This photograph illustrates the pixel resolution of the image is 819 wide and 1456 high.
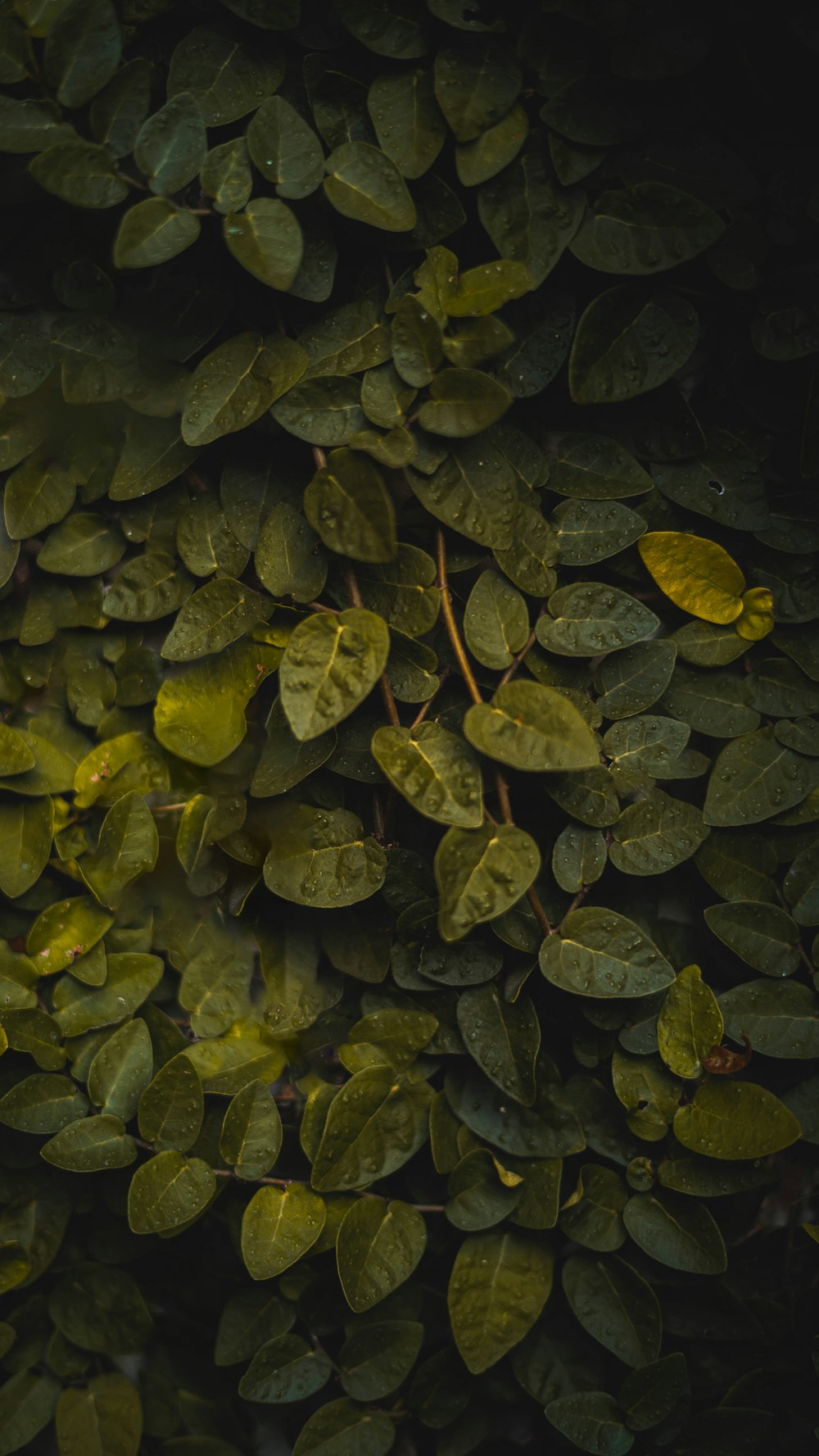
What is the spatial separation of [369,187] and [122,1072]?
949mm

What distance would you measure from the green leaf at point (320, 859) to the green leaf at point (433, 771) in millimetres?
106

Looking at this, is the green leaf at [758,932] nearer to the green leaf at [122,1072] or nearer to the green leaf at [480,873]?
the green leaf at [480,873]

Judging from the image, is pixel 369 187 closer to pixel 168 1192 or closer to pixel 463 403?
pixel 463 403

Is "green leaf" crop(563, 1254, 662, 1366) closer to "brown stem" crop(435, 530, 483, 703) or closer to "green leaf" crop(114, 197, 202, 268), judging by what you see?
"brown stem" crop(435, 530, 483, 703)

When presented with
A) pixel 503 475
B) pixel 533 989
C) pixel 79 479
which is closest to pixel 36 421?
pixel 79 479

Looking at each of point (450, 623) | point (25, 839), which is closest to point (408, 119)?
point (450, 623)

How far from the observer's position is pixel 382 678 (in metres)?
1.00

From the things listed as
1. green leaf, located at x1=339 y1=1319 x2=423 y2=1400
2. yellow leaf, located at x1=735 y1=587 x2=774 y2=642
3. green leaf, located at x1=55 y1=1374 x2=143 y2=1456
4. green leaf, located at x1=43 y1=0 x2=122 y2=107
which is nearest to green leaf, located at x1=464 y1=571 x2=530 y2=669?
yellow leaf, located at x1=735 y1=587 x2=774 y2=642

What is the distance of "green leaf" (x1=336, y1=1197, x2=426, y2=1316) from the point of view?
3.27ft

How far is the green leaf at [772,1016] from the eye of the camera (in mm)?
1026

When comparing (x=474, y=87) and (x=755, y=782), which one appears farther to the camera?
(x=755, y=782)

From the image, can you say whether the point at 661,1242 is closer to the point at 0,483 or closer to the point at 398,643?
the point at 398,643

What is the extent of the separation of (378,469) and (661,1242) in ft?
2.85

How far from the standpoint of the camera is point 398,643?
100cm
